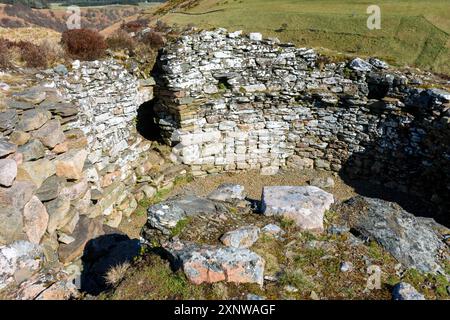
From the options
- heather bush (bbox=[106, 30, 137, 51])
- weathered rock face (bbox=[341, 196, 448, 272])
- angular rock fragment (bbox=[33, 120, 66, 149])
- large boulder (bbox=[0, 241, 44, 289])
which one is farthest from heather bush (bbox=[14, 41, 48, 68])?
weathered rock face (bbox=[341, 196, 448, 272])

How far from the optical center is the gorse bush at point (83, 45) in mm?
10445

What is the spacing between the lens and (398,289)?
15.3ft

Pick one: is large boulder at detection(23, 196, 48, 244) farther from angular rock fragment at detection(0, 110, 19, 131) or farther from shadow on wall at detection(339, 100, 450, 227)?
shadow on wall at detection(339, 100, 450, 227)

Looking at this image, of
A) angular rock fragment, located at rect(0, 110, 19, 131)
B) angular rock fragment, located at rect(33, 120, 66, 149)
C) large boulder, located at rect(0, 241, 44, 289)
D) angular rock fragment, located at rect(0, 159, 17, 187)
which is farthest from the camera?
angular rock fragment, located at rect(33, 120, 66, 149)

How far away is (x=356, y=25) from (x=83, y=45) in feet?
57.8

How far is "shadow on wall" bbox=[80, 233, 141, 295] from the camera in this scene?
7.11 metres

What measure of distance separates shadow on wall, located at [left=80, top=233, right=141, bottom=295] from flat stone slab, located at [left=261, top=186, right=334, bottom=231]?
8.93 feet

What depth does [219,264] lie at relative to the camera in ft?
15.5

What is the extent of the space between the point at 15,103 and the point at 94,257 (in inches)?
140

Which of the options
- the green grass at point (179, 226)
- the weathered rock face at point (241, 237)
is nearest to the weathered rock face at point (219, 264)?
the weathered rock face at point (241, 237)

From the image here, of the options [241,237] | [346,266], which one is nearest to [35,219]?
[241,237]

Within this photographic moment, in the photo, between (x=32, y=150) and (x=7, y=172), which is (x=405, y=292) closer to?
(x=7, y=172)

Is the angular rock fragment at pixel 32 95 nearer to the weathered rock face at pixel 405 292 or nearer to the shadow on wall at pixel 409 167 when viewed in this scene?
the weathered rock face at pixel 405 292
